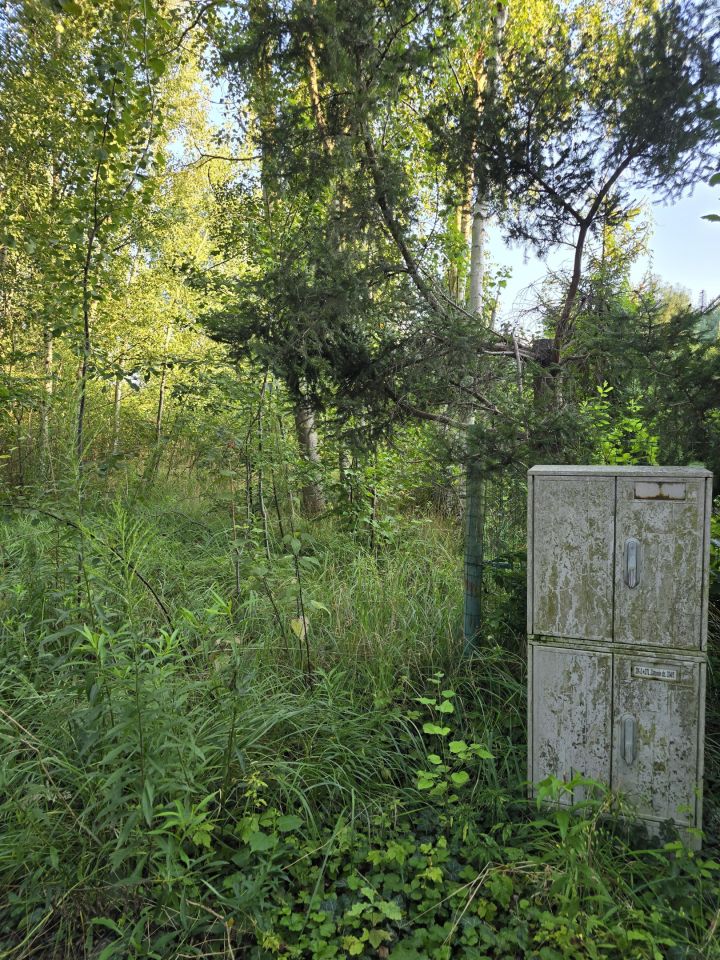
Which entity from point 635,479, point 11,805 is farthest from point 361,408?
point 11,805

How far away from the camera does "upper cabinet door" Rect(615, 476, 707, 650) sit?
7.64 feet

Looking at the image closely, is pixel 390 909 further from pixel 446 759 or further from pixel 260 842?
pixel 446 759

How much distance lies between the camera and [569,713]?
2502mm

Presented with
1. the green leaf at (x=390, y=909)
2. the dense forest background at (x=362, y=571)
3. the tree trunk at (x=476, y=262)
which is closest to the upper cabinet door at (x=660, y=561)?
the dense forest background at (x=362, y=571)

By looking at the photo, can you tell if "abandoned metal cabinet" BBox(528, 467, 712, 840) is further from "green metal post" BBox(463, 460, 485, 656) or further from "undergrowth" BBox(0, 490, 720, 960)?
"green metal post" BBox(463, 460, 485, 656)

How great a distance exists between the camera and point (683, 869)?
2.16m

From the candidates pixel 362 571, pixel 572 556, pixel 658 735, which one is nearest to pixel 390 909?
pixel 658 735

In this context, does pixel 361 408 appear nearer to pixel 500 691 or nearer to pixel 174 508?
pixel 500 691

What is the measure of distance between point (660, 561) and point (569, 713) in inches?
30.3

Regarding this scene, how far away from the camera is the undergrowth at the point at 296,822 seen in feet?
6.27

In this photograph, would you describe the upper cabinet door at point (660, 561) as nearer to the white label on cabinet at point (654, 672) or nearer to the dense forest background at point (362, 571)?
the white label on cabinet at point (654, 672)

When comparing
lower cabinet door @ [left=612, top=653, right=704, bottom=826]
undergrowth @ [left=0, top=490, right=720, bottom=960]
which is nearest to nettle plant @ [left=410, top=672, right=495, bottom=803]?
undergrowth @ [left=0, top=490, right=720, bottom=960]

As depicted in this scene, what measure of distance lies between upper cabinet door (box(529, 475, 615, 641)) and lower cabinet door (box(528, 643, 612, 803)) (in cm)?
11

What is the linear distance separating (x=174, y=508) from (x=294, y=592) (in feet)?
11.1
